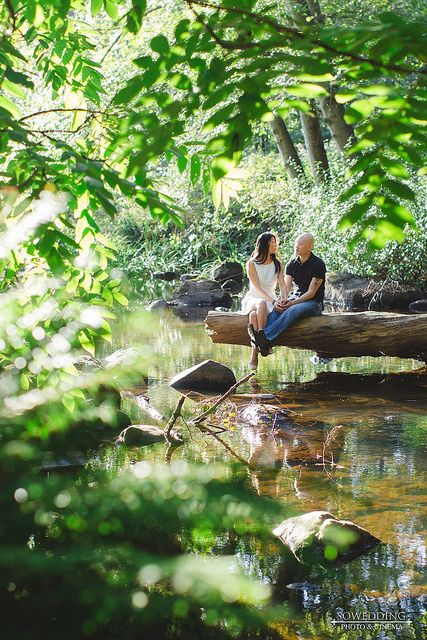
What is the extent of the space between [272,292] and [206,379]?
1613 mm

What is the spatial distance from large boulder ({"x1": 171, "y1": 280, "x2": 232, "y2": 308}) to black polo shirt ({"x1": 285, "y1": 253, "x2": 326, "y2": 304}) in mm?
9981

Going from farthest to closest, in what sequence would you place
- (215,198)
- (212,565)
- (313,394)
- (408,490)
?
(313,394) < (408,490) < (215,198) < (212,565)

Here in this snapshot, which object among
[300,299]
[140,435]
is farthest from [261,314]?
[140,435]

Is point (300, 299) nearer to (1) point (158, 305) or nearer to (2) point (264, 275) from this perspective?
(2) point (264, 275)

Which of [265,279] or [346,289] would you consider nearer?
[265,279]

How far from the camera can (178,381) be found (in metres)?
9.19

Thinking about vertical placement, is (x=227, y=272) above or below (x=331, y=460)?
below

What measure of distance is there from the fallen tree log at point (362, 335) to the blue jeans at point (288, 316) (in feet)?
0.24

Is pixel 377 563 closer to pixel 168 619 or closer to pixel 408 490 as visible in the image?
pixel 408 490

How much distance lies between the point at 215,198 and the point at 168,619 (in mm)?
1720

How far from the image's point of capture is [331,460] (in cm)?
591

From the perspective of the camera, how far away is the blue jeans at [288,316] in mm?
9180

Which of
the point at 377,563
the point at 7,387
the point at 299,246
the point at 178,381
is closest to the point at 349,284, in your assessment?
the point at 299,246

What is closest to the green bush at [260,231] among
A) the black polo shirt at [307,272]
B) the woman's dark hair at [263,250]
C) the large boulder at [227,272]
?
the large boulder at [227,272]
